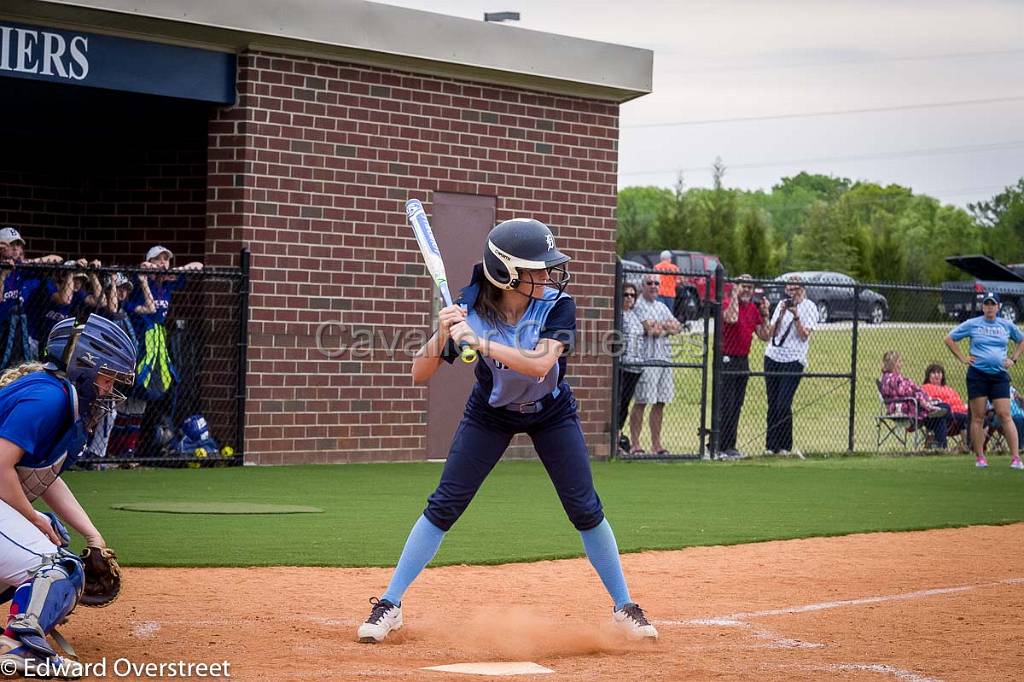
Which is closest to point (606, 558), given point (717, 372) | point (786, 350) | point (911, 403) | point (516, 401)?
point (516, 401)

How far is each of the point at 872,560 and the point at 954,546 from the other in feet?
4.11

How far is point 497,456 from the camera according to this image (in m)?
7.00

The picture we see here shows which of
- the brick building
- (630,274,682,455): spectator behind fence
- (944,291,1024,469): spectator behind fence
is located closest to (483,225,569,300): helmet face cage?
the brick building

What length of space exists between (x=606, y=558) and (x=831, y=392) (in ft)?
84.5

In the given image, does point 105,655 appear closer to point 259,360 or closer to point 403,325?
point 259,360

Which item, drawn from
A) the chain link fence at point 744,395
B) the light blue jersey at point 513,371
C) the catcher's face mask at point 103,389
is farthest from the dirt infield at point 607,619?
the chain link fence at point 744,395

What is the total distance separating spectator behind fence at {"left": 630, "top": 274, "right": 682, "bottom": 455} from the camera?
19.0 meters

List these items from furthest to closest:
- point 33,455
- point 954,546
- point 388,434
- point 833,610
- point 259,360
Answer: point 388,434 → point 259,360 → point 954,546 → point 833,610 → point 33,455

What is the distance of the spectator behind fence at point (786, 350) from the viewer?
64.4 feet

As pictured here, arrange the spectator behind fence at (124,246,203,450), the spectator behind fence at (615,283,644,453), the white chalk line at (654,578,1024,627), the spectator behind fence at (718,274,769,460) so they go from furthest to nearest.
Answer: the spectator behind fence at (718,274,769,460) < the spectator behind fence at (615,283,644,453) < the spectator behind fence at (124,246,203,450) < the white chalk line at (654,578,1024,627)

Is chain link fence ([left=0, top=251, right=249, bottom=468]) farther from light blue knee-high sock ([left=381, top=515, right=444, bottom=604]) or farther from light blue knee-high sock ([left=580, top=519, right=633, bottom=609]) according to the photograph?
light blue knee-high sock ([left=580, top=519, right=633, bottom=609])

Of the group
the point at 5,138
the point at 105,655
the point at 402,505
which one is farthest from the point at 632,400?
the point at 105,655

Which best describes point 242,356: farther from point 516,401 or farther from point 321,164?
point 516,401

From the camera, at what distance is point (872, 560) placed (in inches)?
400
